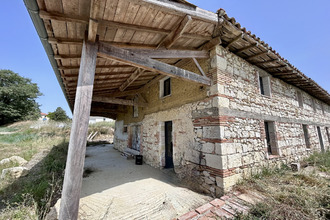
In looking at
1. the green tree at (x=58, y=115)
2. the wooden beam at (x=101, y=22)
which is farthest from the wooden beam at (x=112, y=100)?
the green tree at (x=58, y=115)

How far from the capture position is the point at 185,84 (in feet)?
15.3

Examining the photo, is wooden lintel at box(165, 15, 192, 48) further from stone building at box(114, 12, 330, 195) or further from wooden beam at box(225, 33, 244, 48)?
wooden beam at box(225, 33, 244, 48)

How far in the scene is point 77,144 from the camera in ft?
6.37

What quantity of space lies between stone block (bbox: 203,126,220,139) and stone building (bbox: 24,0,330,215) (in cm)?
3

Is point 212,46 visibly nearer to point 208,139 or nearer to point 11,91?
point 208,139

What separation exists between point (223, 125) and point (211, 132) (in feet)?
1.18

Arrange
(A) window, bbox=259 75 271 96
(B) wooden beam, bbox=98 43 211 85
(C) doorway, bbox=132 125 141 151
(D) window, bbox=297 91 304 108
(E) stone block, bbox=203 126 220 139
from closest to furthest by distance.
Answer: (B) wooden beam, bbox=98 43 211 85, (E) stone block, bbox=203 126 220 139, (A) window, bbox=259 75 271 96, (D) window, bbox=297 91 304 108, (C) doorway, bbox=132 125 141 151

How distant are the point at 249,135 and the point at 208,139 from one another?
1.57m

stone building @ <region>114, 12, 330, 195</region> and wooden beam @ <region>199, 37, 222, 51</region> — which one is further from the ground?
wooden beam @ <region>199, 37, 222, 51</region>

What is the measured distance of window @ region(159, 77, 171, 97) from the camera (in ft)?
19.0

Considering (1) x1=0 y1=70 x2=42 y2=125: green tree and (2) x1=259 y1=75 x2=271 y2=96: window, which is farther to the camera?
(1) x1=0 y1=70 x2=42 y2=125: green tree

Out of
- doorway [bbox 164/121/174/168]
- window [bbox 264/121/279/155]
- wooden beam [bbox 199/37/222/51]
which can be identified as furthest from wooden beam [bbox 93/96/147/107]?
window [bbox 264/121/279/155]

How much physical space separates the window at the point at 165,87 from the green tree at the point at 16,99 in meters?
27.0

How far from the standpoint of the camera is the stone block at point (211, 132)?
3.46m
